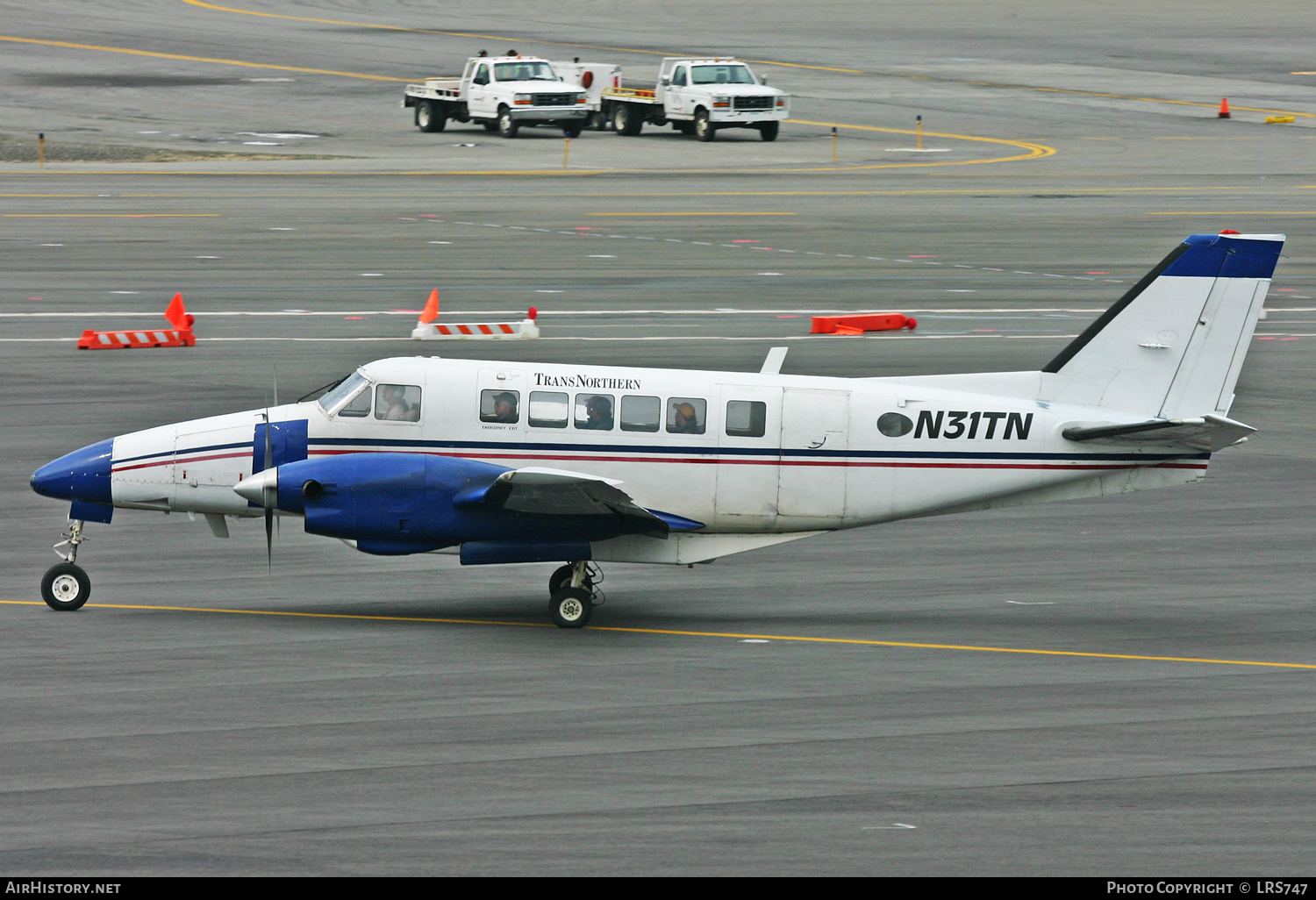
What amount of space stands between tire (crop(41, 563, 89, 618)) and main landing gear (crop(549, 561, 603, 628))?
494 cm

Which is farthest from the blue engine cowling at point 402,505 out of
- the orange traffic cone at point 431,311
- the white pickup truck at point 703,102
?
the white pickup truck at point 703,102

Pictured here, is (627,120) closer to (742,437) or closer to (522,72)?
(522,72)

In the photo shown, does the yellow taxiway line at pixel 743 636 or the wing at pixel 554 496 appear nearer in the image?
the yellow taxiway line at pixel 743 636

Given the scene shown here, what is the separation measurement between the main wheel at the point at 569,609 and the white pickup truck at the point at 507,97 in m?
45.7

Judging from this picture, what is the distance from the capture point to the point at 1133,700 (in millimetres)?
14305

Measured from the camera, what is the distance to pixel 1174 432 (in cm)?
1638

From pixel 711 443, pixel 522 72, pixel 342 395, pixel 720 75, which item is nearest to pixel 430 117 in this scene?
pixel 522 72

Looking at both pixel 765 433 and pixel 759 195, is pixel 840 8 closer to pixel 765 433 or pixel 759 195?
pixel 759 195

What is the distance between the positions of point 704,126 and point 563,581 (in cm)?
4565

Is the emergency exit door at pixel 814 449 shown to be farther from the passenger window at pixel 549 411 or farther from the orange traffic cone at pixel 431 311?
the orange traffic cone at pixel 431 311

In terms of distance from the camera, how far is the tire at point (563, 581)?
54.9ft

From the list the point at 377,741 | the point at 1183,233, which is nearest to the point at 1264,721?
the point at 377,741

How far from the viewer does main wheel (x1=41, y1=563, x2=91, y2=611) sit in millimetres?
16578
